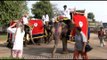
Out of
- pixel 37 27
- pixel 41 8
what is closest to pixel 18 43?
pixel 37 27

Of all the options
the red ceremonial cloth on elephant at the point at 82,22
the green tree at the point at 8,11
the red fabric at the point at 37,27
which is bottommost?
the green tree at the point at 8,11

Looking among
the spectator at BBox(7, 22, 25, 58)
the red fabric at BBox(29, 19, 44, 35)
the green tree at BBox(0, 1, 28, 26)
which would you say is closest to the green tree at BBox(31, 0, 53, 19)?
the green tree at BBox(0, 1, 28, 26)

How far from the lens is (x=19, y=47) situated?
12500 millimetres

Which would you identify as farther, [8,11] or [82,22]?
[8,11]

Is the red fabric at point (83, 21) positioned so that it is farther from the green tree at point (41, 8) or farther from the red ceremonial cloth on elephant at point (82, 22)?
A: the green tree at point (41, 8)

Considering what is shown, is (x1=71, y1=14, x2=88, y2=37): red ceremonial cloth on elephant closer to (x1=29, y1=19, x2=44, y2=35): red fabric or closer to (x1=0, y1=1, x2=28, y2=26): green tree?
(x1=29, y1=19, x2=44, y2=35): red fabric

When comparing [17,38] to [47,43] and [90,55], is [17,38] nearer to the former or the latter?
[90,55]

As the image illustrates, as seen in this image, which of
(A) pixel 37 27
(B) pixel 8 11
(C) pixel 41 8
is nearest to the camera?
(A) pixel 37 27

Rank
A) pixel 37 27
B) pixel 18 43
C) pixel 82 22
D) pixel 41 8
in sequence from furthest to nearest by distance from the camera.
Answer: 1. pixel 41 8
2. pixel 37 27
3. pixel 82 22
4. pixel 18 43

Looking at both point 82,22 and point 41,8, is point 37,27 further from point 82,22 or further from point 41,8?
point 41,8

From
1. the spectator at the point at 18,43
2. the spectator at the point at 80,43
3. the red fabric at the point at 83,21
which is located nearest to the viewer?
the spectator at the point at 18,43

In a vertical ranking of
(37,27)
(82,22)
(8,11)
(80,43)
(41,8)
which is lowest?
(41,8)

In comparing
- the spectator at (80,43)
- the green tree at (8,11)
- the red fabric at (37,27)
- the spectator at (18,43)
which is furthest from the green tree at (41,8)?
the spectator at (18,43)

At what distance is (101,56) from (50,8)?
9485 centimetres
